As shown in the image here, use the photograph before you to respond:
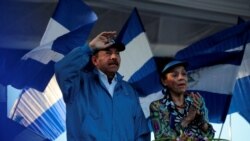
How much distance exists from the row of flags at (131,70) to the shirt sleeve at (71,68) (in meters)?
0.81

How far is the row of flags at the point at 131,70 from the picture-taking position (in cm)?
325

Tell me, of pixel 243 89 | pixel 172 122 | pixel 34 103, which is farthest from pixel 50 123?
pixel 243 89

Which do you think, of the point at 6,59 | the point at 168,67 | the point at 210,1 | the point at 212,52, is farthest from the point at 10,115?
the point at 210,1

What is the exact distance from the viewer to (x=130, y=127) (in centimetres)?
243

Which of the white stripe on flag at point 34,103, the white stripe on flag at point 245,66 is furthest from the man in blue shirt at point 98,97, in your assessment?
the white stripe on flag at point 245,66

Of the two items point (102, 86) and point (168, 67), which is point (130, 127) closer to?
point (102, 86)

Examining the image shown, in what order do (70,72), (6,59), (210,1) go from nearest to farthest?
(70,72), (6,59), (210,1)

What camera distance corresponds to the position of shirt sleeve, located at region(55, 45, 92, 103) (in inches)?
92.9

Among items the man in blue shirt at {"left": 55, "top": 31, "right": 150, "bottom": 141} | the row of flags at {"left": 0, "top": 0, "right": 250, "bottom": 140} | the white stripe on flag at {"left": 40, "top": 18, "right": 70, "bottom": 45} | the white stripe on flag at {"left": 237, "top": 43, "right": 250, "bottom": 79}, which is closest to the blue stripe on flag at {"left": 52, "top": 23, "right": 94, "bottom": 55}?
the row of flags at {"left": 0, "top": 0, "right": 250, "bottom": 140}

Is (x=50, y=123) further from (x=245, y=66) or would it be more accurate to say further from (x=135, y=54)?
(x=245, y=66)

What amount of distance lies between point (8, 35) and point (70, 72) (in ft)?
5.99

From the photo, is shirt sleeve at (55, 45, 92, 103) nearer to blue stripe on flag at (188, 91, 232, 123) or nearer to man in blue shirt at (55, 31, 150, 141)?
man in blue shirt at (55, 31, 150, 141)

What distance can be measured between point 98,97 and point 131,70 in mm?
1492

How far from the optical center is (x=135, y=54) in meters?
3.92
